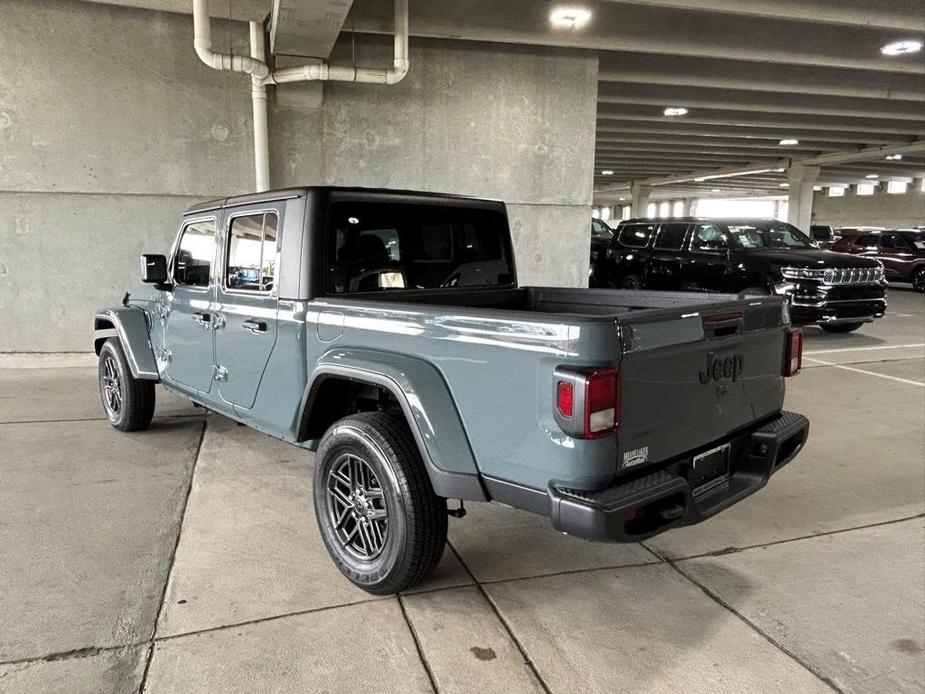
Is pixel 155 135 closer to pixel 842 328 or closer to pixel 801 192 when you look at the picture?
pixel 842 328

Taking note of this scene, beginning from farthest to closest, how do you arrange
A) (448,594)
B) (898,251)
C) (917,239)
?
(898,251), (917,239), (448,594)

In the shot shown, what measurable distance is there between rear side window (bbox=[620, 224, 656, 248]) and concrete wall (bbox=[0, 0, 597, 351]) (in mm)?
3663

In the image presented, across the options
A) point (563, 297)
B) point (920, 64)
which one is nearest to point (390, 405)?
point (563, 297)

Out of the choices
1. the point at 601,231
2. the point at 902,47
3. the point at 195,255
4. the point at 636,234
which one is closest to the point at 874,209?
the point at 601,231

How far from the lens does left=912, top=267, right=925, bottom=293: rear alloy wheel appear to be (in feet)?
62.1

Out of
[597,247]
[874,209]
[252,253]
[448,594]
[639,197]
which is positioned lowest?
[448,594]

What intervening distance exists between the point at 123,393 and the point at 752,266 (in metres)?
8.77

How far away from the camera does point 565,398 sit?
7.15 ft

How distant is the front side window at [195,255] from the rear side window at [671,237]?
8936 mm

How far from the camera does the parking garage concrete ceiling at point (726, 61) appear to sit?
27.1 ft

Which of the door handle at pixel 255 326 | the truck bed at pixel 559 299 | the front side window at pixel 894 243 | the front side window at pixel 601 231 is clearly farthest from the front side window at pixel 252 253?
the front side window at pixel 894 243

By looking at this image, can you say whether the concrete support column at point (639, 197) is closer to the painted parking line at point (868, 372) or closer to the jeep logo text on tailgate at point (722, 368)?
the painted parking line at point (868, 372)

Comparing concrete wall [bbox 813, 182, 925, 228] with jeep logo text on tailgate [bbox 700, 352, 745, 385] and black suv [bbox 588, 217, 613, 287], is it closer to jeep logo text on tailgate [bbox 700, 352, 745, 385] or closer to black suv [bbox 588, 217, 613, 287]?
black suv [bbox 588, 217, 613, 287]

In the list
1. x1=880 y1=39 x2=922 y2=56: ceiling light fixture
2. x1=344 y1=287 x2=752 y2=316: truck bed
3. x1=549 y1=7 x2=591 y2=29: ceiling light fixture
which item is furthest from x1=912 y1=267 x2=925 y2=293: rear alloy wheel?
x1=344 y1=287 x2=752 y2=316: truck bed
